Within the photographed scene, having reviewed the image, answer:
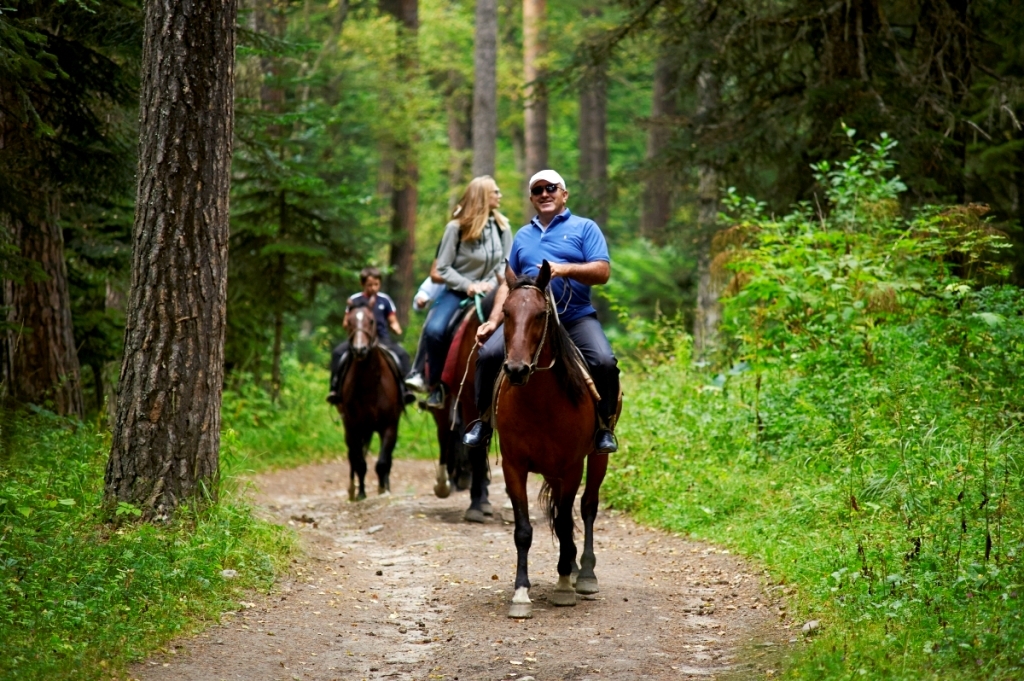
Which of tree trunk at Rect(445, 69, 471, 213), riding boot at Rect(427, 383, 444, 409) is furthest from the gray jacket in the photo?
tree trunk at Rect(445, 69, 471, 213)

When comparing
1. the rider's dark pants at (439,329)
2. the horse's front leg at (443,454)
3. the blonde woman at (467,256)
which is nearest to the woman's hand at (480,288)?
the blonde woman at (467,256)

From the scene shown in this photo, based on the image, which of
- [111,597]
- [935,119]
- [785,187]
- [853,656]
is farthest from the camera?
[785,187]

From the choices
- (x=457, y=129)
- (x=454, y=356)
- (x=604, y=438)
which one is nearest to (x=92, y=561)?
(x=604, y=438)

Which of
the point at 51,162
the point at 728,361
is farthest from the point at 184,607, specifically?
the point at 728,361

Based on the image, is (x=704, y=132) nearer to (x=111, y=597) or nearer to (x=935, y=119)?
(x=935, y=119)

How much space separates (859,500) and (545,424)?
8.53 feet

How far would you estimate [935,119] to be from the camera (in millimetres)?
13469

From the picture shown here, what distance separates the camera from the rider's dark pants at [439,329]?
37.3 feet

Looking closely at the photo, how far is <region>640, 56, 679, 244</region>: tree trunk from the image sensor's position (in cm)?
1598

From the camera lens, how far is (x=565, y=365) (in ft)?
23.9

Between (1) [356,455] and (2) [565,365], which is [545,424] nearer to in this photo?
(2) [565,365]

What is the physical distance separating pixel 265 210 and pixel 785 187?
842 centimetres

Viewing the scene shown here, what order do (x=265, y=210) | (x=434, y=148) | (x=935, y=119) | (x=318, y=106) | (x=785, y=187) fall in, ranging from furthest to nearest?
(x=434, y=148) < (x=318, y=106) < (x=265, y=210) < (x=785, y=187) < (x=935, y=119)

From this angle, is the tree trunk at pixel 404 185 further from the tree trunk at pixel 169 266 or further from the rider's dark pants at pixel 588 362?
the rider's dark pants at pixel 588 362
